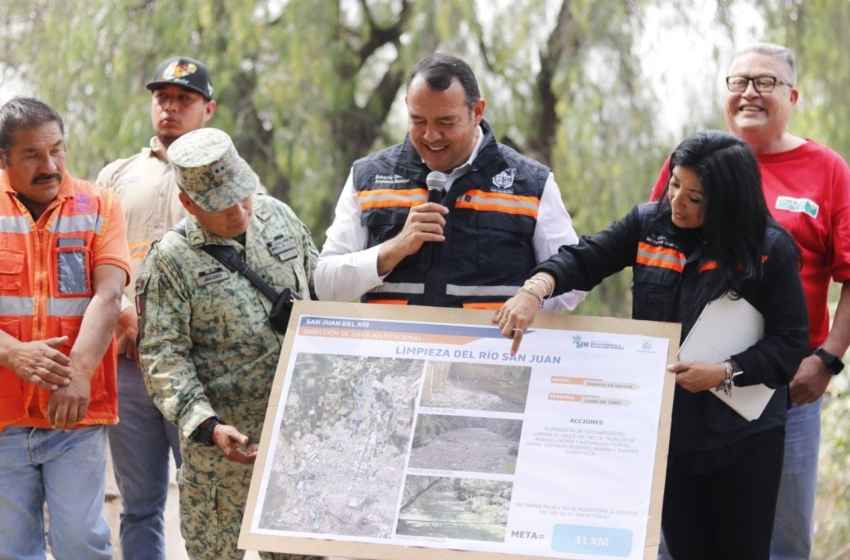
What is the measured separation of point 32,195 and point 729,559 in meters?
2.72

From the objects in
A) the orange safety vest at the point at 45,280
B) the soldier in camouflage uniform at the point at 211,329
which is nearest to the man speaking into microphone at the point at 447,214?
the soldier in camouflage uniform at the point at 211,329

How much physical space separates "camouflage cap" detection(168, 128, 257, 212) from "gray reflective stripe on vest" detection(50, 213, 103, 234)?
1.73 ft

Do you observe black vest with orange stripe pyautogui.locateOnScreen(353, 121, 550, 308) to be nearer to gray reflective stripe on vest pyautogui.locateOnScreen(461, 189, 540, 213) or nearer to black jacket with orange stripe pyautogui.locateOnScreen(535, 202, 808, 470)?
gray reflective stripe on vest pyautogui.locateOnScreen(461, 189, 540, 213)

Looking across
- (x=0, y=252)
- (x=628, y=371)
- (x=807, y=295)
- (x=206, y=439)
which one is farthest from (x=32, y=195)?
(x=807, y=295)

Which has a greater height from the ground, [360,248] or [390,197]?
[390,197]

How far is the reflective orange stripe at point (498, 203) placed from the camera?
382cm

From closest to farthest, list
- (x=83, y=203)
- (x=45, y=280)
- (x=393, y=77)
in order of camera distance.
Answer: (x=45, y=280) < (x=83, y=203) < (x=393, y=77)

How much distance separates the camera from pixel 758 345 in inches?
136

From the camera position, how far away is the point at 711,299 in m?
3.47

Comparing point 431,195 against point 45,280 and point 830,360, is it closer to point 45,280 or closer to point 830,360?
point 45,280

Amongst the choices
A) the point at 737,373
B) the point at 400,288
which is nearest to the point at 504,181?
the point at 400,288

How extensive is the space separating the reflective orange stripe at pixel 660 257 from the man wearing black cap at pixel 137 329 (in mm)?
2104

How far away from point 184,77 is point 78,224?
114 centimetres

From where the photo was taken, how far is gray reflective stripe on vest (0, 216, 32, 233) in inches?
159
